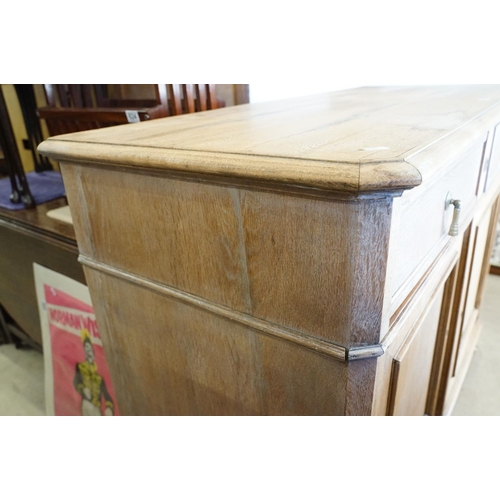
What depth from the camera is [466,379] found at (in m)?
1.50

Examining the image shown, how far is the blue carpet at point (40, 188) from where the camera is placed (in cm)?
144

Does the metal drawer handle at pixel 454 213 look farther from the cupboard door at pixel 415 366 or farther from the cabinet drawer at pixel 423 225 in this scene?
the cupboard door at pixel 415 366

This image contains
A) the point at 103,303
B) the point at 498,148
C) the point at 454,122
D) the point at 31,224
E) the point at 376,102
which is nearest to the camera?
the point at 454,122

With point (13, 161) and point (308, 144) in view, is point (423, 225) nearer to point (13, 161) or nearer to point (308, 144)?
point (308, 144)

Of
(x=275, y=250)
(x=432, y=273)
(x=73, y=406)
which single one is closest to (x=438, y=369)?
(x=432, y=273)

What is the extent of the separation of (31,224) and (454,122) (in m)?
1.15

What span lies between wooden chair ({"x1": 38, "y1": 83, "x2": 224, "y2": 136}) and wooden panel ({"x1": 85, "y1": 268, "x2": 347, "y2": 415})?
0.53 meters

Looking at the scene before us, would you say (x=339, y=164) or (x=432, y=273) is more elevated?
(x=339, y=164)

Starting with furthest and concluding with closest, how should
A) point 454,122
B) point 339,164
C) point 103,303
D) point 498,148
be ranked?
1. point 498,148
2. point 103,303
3. point 454,122
4. point 339,164

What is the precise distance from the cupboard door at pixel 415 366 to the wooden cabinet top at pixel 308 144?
305 millimetres

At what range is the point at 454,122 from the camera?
634mm

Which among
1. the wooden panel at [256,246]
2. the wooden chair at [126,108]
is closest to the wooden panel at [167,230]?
the wooden panel at [256,246]

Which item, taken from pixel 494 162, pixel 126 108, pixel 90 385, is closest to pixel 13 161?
pixel 126 108

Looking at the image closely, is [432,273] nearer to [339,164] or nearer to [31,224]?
[339,164]
